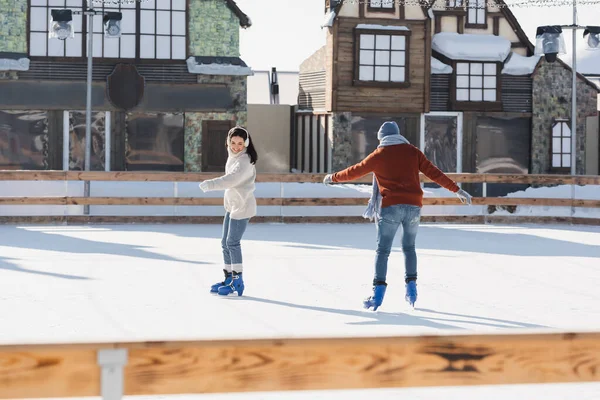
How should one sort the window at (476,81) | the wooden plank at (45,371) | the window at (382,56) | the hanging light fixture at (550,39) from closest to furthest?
the wooden plank at (45,371), the hanging light fixture at (550,39), the window at (382,56), the window at (476,81)

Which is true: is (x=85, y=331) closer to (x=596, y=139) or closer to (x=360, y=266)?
(x=360, y=266)

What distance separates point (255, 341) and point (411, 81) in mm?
27257

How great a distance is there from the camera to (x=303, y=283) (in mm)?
11289

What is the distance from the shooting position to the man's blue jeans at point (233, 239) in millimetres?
9781

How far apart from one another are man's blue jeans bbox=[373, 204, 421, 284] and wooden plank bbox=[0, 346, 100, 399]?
5732 mm

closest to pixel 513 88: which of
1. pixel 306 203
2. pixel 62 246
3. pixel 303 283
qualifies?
pixel 306 203

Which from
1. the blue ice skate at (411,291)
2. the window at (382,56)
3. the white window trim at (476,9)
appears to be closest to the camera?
the blue ice skate at (411,291)

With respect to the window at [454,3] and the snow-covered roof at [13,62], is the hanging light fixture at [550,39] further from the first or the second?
the snow-covered roof at [13,62]

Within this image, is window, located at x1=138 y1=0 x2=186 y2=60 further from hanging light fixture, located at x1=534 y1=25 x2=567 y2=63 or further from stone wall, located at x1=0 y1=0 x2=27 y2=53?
hanging light fixture, located at x1=534 y1=25 x2=567 y2=63

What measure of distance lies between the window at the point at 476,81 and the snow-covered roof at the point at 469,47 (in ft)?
1.04

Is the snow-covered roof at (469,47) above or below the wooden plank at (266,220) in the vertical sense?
above

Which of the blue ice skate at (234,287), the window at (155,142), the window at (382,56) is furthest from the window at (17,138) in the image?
the blue ice skate at (234,287)

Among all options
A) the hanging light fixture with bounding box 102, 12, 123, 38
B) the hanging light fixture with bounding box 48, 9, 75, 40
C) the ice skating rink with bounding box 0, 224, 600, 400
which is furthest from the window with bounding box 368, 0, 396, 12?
the ice skating rink with bounding box 0, 224, 600, 400

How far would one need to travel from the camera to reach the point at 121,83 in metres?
28.2
